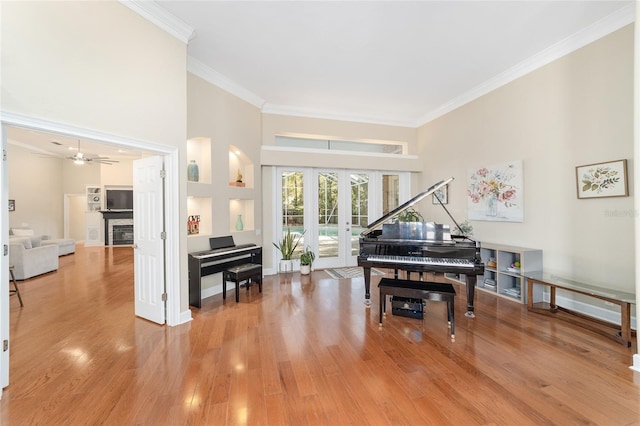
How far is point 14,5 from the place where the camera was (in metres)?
1.98

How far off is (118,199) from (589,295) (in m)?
12.8

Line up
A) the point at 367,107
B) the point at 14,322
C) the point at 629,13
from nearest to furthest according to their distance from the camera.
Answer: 1. the point at 629,13
2. the point at 14,322
3. the point at 367,107

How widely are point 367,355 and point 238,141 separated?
3.93 metres

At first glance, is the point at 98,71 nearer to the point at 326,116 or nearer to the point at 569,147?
the point at 326,116

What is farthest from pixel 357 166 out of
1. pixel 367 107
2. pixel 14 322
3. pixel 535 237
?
pixel 14 322

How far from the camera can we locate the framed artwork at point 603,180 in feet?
10.1

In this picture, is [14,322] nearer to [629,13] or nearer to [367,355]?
[367,355]

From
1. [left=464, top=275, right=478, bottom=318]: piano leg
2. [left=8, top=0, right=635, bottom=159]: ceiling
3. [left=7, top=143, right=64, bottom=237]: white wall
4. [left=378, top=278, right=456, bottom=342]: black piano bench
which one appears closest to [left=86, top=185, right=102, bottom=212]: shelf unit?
[left=7, top=143, right=64, bottom=237]: white wall

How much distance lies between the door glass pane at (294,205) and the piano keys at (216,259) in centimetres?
130

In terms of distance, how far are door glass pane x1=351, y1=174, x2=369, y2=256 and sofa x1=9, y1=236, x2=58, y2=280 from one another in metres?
6.58

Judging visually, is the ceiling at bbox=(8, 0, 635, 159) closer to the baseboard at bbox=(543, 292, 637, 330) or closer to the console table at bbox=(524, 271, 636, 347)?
the console table at bbox=(524, 271, 636, 347)

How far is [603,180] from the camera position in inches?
127

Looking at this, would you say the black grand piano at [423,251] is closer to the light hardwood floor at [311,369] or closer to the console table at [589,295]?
the light hardwood floor at [311,369]

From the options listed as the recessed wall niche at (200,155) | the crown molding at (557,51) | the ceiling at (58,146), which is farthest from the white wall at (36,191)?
the crown molding at (557,51)
